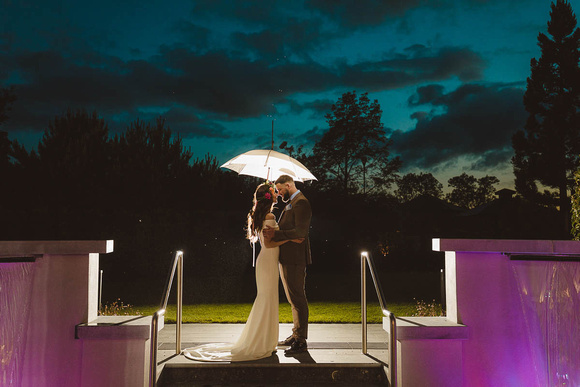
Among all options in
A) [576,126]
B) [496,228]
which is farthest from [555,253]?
[576,126]

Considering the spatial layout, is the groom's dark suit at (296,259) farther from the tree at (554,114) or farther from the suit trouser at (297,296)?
the tree at (554,114)

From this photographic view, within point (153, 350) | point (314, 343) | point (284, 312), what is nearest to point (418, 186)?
point (284, 312)

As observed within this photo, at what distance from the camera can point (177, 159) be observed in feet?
58.6

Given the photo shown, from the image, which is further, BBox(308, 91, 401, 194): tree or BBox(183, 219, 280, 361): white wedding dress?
BBox(308, 91, 401, 194): tree

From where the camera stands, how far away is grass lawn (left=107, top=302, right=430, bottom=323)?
26.2ft

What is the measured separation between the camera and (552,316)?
404 centimetres

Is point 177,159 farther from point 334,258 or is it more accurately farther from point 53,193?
point 334,258

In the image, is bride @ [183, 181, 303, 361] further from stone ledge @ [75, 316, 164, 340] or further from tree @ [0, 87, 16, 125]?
tree @ [0, 87, 16, 125]

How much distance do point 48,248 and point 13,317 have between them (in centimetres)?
63

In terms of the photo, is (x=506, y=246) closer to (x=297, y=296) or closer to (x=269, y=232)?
(x=297, y=296)

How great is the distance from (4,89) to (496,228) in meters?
29.7

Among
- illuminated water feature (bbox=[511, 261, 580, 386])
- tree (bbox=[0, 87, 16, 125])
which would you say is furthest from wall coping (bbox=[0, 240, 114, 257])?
tree (bbox=[0, 87, 16, 125])

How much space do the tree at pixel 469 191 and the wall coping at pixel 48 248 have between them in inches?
2444

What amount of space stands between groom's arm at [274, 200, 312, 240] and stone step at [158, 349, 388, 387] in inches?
52.2
